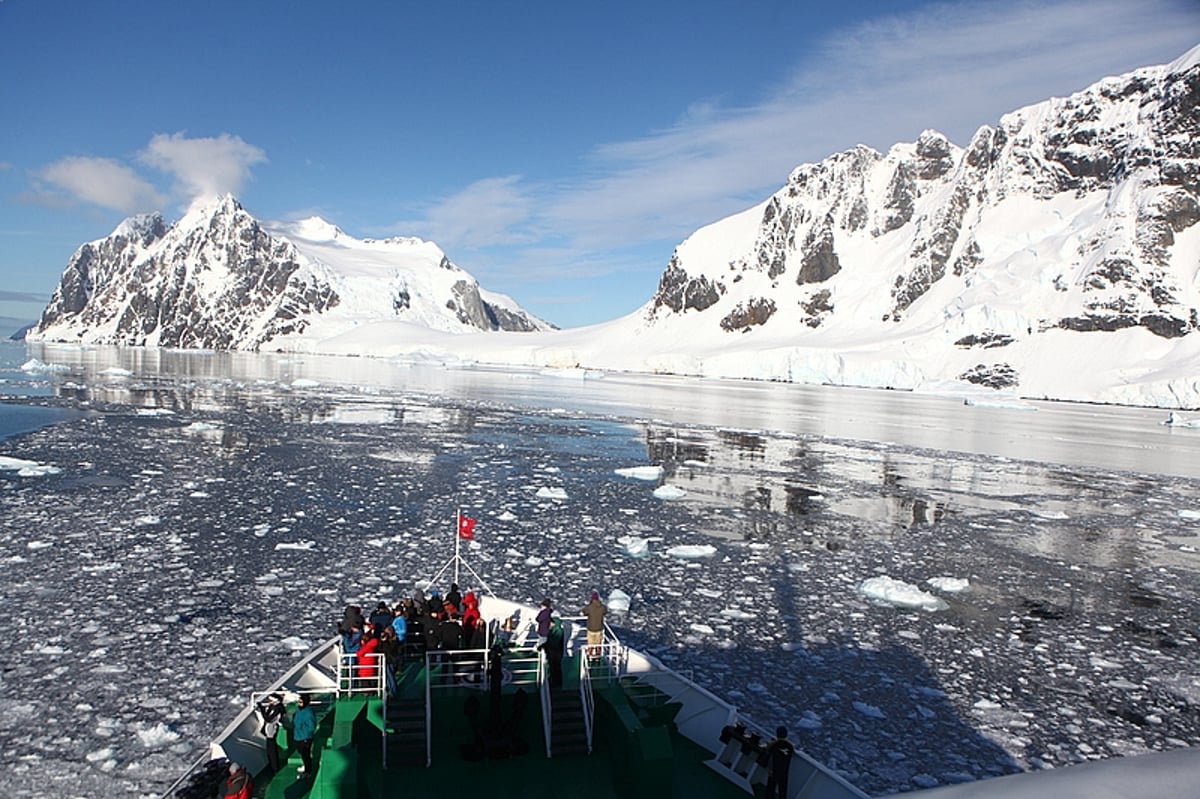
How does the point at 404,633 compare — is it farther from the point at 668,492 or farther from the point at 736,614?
the point at 668,492

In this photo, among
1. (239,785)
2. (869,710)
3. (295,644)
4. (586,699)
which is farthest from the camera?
(295,644)

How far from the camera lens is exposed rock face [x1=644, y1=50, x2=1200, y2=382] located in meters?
99.9

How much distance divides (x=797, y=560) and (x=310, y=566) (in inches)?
419

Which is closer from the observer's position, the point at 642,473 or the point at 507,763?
the point at 507,763

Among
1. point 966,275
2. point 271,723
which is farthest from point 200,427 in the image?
point 966,275

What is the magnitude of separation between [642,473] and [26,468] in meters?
19.6

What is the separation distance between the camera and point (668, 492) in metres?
24.1

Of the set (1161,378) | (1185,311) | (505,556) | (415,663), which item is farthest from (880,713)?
(1185,311)

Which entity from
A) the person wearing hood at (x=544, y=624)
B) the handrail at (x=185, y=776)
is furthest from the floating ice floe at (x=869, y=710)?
the handrail at (x=185, y=776)

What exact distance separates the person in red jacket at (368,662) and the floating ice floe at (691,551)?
354 inches

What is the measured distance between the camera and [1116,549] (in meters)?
19.6

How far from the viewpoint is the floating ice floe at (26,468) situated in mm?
22094

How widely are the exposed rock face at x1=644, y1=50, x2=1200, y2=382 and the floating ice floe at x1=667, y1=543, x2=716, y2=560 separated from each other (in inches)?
3853

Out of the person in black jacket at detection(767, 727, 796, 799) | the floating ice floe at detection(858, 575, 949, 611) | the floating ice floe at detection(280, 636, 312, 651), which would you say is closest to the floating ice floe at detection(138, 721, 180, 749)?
the floating ice floe at detection(280, 636, 312, 651)
